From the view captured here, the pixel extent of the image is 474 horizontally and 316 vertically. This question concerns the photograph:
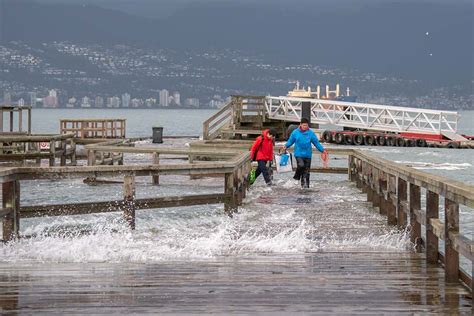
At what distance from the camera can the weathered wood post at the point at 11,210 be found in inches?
464

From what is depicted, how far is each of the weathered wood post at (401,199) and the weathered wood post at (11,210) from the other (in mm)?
4939

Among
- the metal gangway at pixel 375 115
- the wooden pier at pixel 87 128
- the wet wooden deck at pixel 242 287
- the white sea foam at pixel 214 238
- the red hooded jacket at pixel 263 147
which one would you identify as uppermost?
the metal gangway at pixel 375 115

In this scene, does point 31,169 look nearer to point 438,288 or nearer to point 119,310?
point 119,310

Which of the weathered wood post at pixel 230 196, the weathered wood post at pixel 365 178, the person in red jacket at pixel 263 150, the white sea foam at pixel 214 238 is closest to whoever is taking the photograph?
the white sea foam at pixel 214 238

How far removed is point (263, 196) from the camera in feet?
61.2

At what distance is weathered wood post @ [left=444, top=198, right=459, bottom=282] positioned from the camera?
30.5ft

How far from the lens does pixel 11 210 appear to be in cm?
1180

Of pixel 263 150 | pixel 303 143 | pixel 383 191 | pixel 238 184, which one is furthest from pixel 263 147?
pixel 383 191

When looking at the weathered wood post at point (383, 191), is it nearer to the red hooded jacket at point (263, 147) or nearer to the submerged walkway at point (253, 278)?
the submerged walkway at point (253, 278)

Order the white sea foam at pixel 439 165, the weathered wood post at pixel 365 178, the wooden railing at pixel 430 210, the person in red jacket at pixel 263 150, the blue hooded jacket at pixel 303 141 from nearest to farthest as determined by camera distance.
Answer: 1. the wooden railing at pixel 430 210
2. the weathered wood post at pixel 365 178
3. the blue hooded jacket at pixel 303 141
4. the person in red jacket at pixel 263 150
5. the white sea foam at pixel 439 165

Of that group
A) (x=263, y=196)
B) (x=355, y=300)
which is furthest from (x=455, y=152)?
(x=355, y=300)

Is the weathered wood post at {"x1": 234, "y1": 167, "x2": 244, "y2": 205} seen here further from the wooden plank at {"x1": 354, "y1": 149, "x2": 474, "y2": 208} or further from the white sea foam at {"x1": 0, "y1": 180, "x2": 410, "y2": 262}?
the wooden plank at {"x1": 354, "y1": 149, "x2": 474, "y2": 208}

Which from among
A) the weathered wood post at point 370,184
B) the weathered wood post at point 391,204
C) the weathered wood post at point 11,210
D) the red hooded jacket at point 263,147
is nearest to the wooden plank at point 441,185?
the weathered wood post at point 391,204

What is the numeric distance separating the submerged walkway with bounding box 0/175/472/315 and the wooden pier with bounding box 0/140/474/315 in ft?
0.03
